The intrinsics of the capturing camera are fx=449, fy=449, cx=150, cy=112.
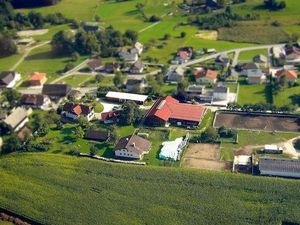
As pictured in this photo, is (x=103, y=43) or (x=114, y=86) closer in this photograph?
(x=114, y=86)

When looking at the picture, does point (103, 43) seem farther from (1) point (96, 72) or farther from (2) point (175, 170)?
(2) point (175, 170)

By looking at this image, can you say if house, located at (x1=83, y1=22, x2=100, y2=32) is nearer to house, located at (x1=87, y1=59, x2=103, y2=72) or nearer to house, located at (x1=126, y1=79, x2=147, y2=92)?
house, located at (x1=87, y1=59, x2=103, y2=72)

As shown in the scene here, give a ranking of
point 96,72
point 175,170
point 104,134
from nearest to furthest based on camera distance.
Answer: point 175,170
point 104,134
point 96,72

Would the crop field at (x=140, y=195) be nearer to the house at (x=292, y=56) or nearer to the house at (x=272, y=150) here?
the house at (x=272, y=150)

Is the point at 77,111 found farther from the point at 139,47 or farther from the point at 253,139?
the point at 139,47

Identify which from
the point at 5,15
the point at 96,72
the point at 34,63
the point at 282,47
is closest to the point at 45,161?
the point at 96,72

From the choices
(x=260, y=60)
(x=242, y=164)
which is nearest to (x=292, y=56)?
(x=260, y=60)

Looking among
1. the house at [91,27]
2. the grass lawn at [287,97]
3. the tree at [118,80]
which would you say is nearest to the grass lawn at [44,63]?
the house at [91,27]
